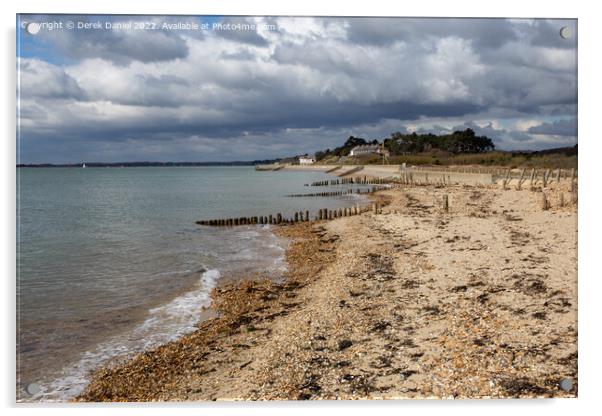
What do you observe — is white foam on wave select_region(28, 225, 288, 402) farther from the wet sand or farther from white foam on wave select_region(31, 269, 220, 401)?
the wet sand

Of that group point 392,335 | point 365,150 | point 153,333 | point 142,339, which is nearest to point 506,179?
point 392,335

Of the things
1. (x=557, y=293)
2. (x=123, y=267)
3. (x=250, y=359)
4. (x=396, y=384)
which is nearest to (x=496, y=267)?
(x=557, y=293)

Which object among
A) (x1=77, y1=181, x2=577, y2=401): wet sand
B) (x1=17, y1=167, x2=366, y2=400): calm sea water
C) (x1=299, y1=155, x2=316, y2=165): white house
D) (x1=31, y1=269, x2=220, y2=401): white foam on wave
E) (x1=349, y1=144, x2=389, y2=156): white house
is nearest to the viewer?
(x1=77, y1=181, x2=577, y2=401): wet sand

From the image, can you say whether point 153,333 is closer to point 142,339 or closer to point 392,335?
point 142,339

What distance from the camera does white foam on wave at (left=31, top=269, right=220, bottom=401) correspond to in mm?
6434

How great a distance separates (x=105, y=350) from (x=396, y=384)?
5.20 metres

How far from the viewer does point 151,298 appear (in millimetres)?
10586

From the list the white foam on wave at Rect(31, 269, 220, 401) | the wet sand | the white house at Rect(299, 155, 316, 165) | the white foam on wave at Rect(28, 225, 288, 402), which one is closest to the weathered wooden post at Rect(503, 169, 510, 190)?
the wet sand

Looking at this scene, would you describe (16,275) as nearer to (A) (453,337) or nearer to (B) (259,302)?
(B) (259,302)

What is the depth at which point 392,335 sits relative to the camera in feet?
21.6

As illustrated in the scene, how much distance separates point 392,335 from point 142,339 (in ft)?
15.3

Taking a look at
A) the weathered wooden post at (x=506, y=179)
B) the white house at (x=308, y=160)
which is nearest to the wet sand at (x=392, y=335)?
the weathered wooden post at (x=506, y=179)

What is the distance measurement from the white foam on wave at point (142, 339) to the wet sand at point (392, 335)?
1.07 ft

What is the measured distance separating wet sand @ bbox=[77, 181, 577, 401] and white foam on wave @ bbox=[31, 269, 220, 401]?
1.07 ft
